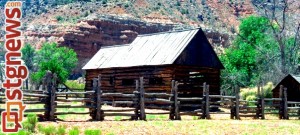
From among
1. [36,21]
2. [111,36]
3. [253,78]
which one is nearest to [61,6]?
[36,21]

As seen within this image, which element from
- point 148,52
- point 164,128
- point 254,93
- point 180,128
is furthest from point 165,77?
point 254,93

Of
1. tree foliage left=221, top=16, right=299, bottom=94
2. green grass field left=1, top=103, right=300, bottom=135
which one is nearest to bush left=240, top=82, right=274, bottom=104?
tree foliage left=221, top=16, right=299, bottom=94

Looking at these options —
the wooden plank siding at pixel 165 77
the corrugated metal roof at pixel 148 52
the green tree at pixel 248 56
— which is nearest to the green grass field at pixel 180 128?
the wooden plank siding at pixel 165 77

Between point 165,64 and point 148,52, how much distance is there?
2904 mm

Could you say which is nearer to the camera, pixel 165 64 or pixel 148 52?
pixel 165 64

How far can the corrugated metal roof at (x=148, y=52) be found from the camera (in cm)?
2723

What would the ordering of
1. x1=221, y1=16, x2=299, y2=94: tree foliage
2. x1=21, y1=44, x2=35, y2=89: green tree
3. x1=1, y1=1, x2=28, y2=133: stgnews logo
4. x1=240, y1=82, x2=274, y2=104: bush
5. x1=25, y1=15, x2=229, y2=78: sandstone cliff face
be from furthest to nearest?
x1=25, y1=15, x2=229, y2=78: sandstone cliff face
x1=21, y1=44, x2=35, y2=89: green tree
x1=221, y1=16, x2=299, y2=94: tree foliage
x1=240, y1=82, x2=274, y2=104: bush
x1=1, y1=1, x2=28, y2=133: stgnews logo

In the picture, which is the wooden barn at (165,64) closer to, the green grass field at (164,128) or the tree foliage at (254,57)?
the green grass field at (164,128)

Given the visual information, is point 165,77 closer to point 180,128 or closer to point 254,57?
point 180,128

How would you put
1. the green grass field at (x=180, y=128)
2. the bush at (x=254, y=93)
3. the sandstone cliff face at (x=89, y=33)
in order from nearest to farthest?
the green grass field at (x=180, y=128), the bush at (x=254, y=93), the sandstone cliff face at (x=89, y=33)

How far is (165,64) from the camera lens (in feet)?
86.2

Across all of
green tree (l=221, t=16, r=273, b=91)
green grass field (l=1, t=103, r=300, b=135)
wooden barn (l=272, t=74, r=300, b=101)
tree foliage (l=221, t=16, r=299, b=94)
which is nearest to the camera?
green grass field (l=1, t=103, r=300, b=135)

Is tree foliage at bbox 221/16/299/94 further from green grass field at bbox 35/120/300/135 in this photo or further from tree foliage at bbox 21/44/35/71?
tree foliage at bbox 21/44/35/71

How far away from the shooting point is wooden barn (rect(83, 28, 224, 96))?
26.9 m
